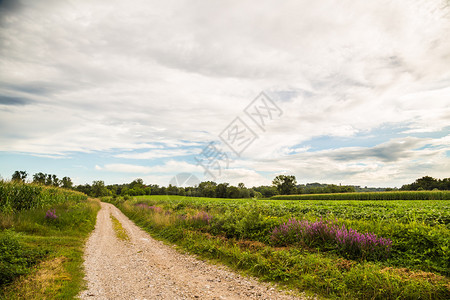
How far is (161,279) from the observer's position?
22.1 ft

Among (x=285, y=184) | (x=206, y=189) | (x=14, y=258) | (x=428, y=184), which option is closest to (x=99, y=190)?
(x=206, y=189)

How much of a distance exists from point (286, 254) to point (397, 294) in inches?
122

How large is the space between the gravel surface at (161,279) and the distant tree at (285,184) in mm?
92092

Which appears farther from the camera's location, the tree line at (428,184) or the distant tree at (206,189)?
the distant tree at (206,189)

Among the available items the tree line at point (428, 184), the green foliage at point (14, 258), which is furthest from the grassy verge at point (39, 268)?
the tree line at point (428, 184)

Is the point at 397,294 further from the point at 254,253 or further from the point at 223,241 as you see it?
the point at 223,241

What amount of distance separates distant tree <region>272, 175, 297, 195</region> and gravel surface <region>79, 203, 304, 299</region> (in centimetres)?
9209

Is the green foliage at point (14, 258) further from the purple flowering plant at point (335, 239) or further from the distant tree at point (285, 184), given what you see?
the distant tree at point (285, 184)

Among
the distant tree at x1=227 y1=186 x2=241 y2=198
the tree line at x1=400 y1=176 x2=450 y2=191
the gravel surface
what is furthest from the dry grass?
the tree line at x1=400 y1=176 x2=450 y2=191

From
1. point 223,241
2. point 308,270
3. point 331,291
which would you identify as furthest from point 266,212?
point 331,291

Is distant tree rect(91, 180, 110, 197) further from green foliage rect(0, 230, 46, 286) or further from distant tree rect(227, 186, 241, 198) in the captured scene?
green foliage rect(0, 230, 46, 286)

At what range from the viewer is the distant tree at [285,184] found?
9638 cm

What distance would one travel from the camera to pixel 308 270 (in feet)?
21.1

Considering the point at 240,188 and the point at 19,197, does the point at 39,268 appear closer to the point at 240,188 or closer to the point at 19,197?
the point at 19,197
